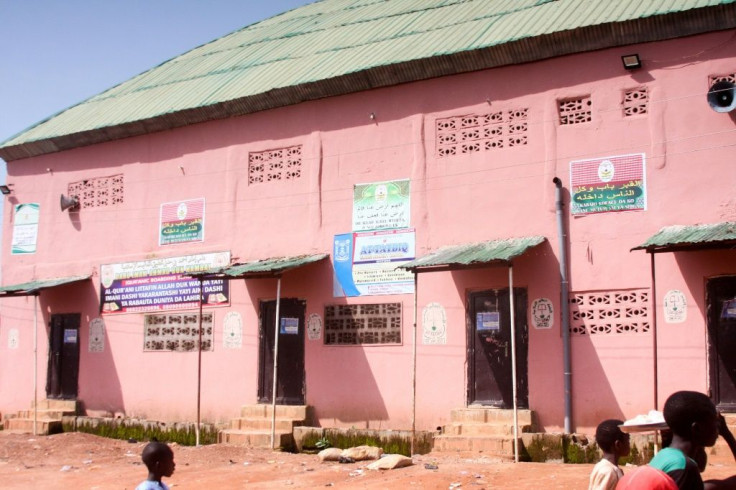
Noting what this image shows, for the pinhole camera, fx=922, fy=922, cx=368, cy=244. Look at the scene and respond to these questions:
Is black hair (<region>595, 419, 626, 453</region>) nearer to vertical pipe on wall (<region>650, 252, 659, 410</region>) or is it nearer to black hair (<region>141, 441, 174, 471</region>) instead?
black hair (<region>141, 441, 174, 471</region>)

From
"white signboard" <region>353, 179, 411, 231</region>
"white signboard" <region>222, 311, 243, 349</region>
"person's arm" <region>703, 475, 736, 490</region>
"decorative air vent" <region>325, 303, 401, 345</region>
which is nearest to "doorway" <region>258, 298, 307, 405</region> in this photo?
"white signboard" <region>222, 311, 243, 349</region>

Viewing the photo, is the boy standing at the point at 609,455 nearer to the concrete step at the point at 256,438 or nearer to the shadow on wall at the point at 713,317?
the shadow on wall at the point at 713,317

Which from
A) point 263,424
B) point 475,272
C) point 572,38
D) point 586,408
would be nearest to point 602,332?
point 586,408

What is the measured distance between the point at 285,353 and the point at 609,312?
5251 mm

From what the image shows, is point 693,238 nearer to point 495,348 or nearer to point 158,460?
point 495,348

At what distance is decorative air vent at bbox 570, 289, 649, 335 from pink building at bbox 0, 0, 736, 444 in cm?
3

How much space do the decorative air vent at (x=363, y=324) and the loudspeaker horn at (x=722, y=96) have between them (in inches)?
197

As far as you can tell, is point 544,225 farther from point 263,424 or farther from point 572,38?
point 263,424

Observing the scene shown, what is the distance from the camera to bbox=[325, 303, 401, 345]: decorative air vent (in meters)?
13.3

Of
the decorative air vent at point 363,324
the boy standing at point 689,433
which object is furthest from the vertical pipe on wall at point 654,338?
the boy standing at point 689,433

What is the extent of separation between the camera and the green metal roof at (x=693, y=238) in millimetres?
10141

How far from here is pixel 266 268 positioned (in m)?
13.4

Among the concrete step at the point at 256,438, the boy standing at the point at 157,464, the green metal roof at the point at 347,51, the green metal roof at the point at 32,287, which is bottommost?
the concrete step at the point at 256,438

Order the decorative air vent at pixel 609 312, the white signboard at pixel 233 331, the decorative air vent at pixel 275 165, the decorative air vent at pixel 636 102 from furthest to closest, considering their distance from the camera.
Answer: the white signboard at pixel 233 331 → the decorative air vent at pixel 275 165 → the decorative air vent at pixel 636 102 → the decorative air vent at pixel 609 312
